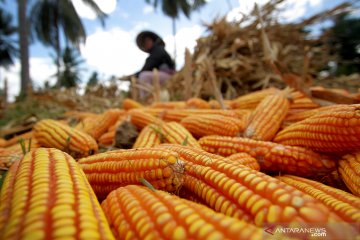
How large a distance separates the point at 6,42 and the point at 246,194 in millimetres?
50772

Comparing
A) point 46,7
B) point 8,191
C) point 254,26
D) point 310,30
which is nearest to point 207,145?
point 8,191

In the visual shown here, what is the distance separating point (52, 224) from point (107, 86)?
10866 mm

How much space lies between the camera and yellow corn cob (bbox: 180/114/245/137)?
2.51 metres

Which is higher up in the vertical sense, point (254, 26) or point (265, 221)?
point (254, 26)

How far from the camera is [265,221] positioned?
88 cm

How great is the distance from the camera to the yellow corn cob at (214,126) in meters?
2.51

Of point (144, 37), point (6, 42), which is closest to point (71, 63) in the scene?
point (6, 42)

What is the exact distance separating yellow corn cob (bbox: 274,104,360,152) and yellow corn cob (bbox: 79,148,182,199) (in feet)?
3.32

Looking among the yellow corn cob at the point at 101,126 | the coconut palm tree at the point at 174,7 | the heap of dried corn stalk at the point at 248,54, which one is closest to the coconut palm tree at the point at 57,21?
the coconut palm tree at the point at 174,7

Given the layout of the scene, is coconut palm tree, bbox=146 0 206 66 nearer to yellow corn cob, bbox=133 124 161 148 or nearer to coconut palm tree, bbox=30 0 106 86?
coconut palm tree, bbox=30 0 106 86

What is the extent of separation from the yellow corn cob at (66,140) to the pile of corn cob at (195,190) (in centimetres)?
4

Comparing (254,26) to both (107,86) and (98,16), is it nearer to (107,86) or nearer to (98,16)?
(107,86)

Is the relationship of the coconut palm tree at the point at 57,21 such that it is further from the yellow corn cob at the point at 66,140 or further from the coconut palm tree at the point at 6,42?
the yellow corn cob at the point at 66,140

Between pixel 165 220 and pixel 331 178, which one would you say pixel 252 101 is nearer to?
pixel 331 178
